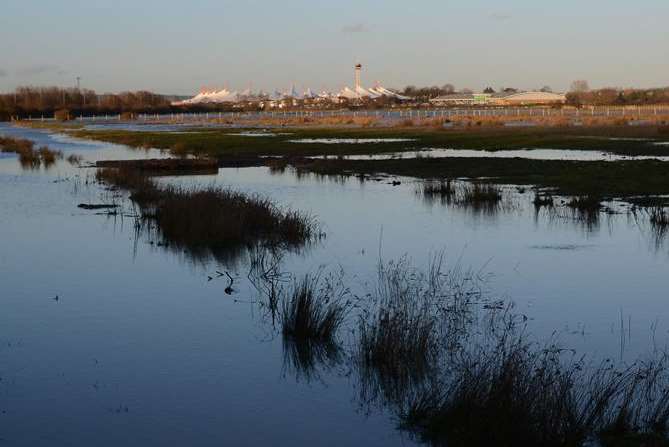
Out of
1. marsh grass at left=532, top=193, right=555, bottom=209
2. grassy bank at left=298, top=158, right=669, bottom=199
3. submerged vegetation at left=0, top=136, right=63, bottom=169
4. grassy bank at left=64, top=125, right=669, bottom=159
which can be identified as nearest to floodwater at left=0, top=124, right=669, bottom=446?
marsh grass at left=532, top=193, right=555, bottom=209

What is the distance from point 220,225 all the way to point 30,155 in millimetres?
29676

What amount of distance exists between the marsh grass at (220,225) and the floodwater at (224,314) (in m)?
0.60

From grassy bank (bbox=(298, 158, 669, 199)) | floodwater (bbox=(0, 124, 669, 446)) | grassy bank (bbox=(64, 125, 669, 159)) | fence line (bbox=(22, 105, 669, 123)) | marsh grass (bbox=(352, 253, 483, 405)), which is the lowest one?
floodwater (bbox=(0, 124, 669, 446))

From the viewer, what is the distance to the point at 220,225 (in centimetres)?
1895

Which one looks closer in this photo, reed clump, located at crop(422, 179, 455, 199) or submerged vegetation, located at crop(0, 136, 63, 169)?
reed clump, located at crop(422, 179, 455, 199)

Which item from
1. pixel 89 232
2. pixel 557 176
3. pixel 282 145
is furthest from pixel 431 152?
pixel 89 232

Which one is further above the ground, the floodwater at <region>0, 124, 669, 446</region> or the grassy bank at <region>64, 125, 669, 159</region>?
the grassy bank at <region>64, 125, 669, 159</region>

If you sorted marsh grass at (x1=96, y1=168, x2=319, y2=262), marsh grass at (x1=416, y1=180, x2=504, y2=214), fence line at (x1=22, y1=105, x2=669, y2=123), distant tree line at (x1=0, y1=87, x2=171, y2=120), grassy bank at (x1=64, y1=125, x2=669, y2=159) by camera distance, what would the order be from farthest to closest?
distant tree line at (x1=0, y1=87, x2=171, y2=120) → fence line at (x1=22, y1=105, x2=669, y2=123) → grassy bank at (x1=64, y1=125, x2=669, y2=159) → marsh grass at (x1=416, y1=180, x2=504, y2=214) → marsh grass at (x1=96, y1=168, x2=319, y2=262)

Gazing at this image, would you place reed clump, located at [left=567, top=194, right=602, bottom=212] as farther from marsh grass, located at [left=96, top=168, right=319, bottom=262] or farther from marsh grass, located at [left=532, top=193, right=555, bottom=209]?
marsh grass, located at [left=96, top=168, right=319, bottom=262]

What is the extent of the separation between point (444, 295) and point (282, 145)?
4050 centimetres

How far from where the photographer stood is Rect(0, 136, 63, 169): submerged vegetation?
42.2 metres

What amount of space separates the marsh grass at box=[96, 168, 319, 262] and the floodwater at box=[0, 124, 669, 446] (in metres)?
0.60

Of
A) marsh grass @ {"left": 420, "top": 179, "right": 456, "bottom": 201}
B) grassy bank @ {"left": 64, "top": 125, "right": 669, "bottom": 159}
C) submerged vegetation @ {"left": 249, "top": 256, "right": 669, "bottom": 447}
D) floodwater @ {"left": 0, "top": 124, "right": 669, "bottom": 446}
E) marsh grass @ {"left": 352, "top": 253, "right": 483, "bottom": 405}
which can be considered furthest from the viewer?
grassy bank @ {"left": 64, "top": 125, "right": 669, "bottom": 159}

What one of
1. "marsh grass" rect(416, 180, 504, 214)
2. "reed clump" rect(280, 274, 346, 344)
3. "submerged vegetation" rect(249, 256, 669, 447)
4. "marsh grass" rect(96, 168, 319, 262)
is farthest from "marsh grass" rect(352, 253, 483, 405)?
"marsh grass" rect(416, 180, 504, 214)
